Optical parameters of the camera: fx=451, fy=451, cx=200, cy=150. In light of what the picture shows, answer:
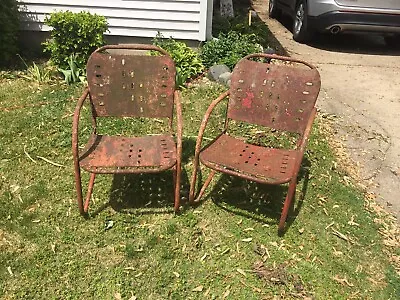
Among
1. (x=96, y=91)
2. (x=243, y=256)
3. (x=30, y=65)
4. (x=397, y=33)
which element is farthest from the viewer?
(x=397, y=33)

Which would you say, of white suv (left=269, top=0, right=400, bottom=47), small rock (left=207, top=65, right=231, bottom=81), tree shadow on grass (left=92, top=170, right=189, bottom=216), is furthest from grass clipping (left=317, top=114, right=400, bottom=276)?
white suv (left=269, top=0, right=400, bottom=47)

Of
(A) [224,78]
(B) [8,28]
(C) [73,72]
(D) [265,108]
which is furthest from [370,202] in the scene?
(B) [8,28]

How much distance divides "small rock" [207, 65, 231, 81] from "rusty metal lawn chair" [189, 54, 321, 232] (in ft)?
6.71

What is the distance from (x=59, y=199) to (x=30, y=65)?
109 inches

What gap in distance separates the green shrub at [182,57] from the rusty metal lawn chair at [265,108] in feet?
6.53

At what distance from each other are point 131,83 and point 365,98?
3266mm

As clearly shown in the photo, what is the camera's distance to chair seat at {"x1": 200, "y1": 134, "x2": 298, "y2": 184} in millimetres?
2908

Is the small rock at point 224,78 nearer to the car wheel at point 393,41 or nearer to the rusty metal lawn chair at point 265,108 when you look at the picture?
the rusty metal lawn chair at point 265,108

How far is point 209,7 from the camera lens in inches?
222

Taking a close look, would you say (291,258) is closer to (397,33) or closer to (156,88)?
(156,88)

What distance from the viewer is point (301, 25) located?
7.20m

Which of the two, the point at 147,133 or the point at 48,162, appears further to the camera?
the point at 147,133

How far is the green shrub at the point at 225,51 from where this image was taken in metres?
5.53

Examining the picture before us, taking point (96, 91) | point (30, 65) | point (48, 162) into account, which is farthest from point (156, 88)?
point (30, 65)
